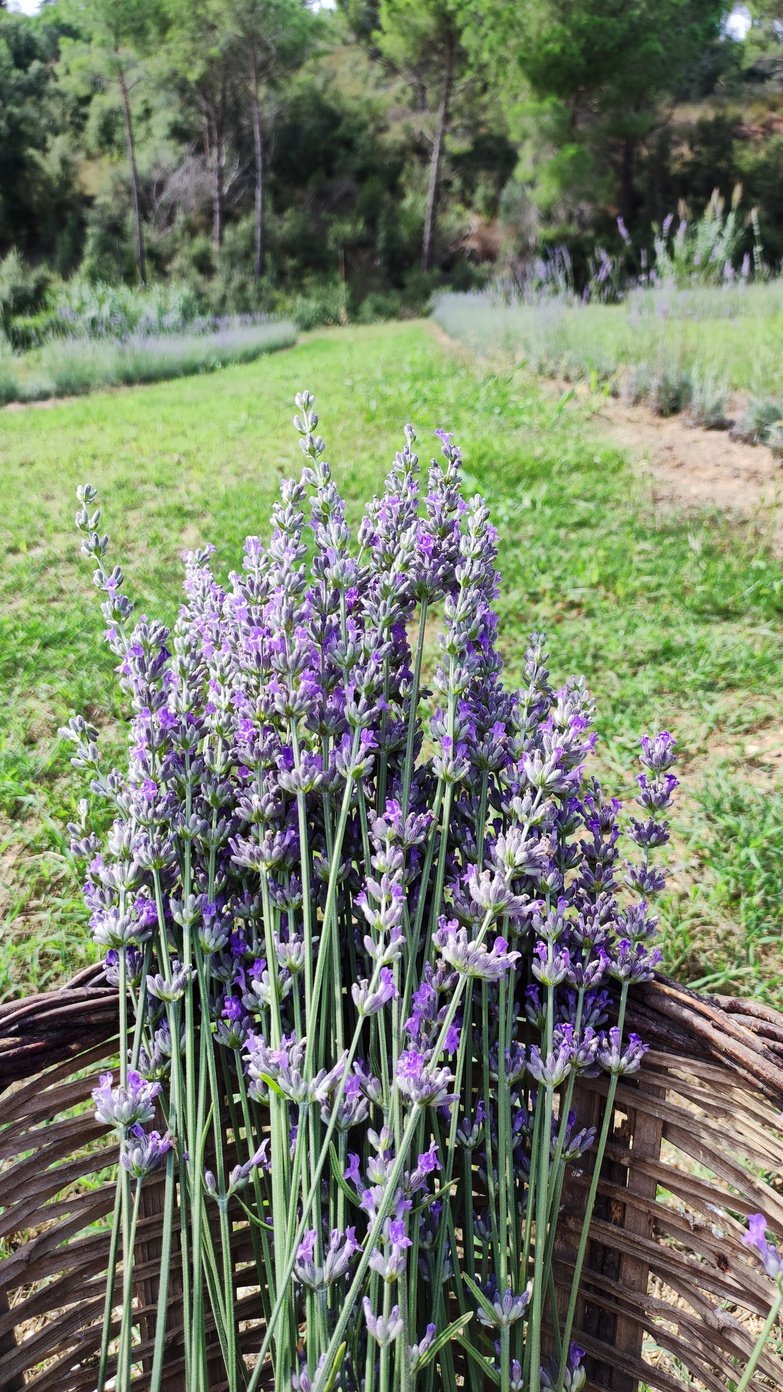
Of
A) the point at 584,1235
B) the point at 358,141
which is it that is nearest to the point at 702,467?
the point at 584,1235

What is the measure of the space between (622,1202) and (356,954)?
15.2 inches

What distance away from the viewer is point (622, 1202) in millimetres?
920

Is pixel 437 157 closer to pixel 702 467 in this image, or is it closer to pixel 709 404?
pixel 709 404

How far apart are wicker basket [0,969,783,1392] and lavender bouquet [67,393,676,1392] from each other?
0.15 ft

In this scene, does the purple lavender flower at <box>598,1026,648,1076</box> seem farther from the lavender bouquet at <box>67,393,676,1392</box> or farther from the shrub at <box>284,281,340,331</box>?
the shrub at <box>284,281,340,331</box>

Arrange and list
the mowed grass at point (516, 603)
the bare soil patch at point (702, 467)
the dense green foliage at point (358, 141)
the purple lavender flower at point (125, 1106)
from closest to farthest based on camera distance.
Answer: the purple lavender flower at point (125, 1106), the mowed grass at point (516, 603), the bare soil patch at point (702, 467), the dense green foliage at point (358, 141)

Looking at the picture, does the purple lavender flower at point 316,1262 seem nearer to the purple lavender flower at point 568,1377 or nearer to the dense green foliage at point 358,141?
the purple lavender flower at point 568,1377

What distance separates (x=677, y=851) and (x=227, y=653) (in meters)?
1.44

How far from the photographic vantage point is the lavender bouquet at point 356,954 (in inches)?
26.4

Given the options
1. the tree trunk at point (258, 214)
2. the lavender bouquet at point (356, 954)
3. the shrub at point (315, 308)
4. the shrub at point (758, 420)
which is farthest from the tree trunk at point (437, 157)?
the lavender bouquet at point (356, 954)

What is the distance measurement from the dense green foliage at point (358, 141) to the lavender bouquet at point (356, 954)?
17.5 m

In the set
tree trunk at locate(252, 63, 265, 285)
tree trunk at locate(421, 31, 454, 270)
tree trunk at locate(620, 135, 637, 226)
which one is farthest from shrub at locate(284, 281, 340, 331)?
tree trunk at locate(620, 135, 637, 226)

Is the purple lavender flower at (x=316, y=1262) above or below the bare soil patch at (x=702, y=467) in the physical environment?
above

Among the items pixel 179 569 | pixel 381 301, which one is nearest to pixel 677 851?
pixel 179 569
